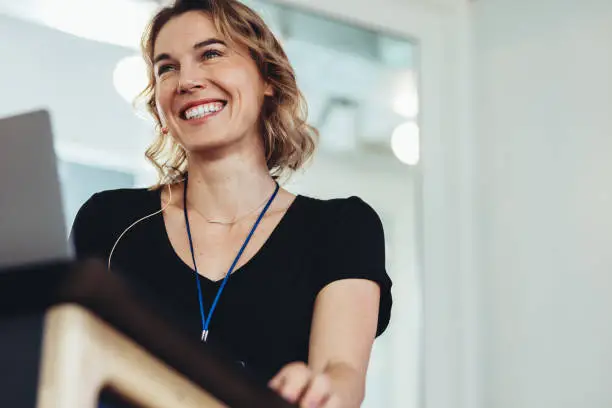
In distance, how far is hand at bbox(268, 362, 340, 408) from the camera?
69 cm

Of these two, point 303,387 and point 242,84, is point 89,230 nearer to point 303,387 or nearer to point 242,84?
point 242,84

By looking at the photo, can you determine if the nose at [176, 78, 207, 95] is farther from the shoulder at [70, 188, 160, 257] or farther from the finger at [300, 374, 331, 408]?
the finger at [300, 374, 331, 408]

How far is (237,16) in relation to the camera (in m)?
1.51

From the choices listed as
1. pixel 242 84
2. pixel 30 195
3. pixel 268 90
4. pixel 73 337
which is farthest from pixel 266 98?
pixel 73 337

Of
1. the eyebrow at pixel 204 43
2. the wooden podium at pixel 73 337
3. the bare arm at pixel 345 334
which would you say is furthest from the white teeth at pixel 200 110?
the wooden podium at pixel 73 337

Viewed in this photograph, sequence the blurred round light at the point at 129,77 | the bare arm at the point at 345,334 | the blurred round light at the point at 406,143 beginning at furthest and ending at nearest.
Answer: the blurred round light at the point at 406,143 < the blurred round light at the point at 129,77 < the bare arm at the point at 345,334

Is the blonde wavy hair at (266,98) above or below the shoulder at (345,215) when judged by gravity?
above

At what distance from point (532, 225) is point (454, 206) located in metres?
0.26

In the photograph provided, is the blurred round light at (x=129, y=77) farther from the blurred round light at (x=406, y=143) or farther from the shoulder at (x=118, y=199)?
the shoulder at (x=118, y=199)

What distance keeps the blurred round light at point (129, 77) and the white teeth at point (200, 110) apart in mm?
961

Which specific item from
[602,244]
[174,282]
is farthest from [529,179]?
[174,282]

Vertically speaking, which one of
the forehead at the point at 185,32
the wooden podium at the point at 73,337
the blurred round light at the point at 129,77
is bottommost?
the wooden podium at the point at 73,337

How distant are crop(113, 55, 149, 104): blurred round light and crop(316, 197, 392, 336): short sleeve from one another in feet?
3.68

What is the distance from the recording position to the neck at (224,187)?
144 cm
